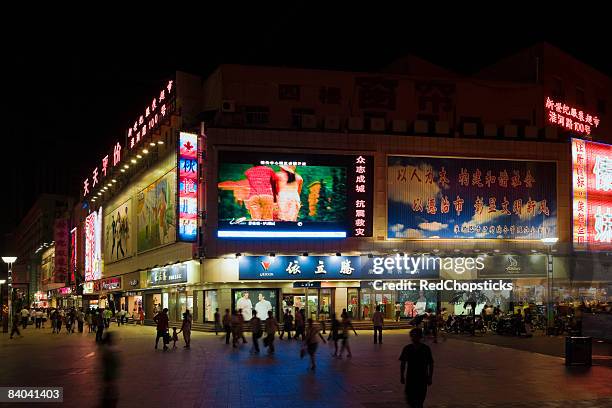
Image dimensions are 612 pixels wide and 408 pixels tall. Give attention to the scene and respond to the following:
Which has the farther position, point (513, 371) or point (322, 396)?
point (513, 371)

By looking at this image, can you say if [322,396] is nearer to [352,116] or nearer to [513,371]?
[513,371]

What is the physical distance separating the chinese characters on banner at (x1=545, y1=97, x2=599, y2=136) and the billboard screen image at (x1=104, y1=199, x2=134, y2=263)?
1361 inches

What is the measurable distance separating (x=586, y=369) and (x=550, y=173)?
26.4 metres

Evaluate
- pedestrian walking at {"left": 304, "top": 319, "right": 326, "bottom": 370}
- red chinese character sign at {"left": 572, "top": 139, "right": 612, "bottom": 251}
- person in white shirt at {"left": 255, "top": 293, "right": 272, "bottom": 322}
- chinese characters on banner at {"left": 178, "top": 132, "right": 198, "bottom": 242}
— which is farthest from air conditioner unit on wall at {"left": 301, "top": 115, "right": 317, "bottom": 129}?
pedestrian walking at {"left": 304, "top": 319, "right": 326, "bottom": 370}

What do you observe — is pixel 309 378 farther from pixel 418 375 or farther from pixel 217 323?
pixel 217 323

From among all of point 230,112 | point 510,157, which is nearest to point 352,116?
point 230,112

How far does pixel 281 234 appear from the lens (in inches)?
1593

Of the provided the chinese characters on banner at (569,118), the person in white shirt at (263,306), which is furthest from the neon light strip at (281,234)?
the chinese characters on banner at (569,118)

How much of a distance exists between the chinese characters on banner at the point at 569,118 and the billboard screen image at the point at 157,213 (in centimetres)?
2563

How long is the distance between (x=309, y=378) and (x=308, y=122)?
25.2m

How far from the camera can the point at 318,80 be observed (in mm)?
43000

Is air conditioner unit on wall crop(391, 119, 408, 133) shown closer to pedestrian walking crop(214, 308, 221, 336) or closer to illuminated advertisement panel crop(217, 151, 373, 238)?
illuminated advertisement panel crop(217, 151, 373, 238)

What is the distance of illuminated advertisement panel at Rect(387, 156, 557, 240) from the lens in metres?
42.1

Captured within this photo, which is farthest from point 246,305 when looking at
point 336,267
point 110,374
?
point 110,374
